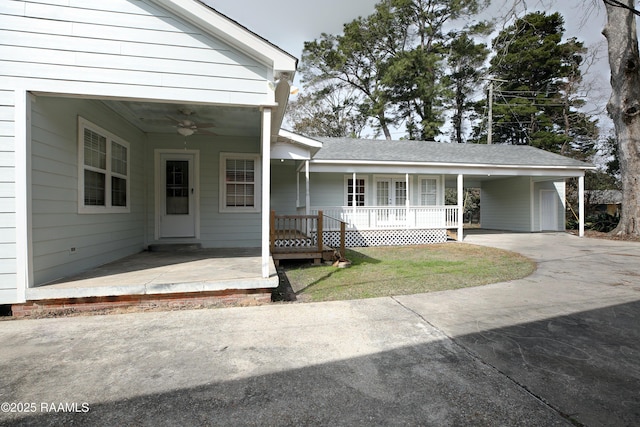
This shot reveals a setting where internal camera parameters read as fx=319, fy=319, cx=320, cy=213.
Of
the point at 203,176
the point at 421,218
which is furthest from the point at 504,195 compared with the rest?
the point at 203,176

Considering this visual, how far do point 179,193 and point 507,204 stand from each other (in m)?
16.9

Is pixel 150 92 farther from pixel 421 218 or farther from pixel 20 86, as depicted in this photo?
pixel 421 218

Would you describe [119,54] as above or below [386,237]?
above

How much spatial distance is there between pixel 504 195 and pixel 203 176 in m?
16.4

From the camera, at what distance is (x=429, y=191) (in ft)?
45.3

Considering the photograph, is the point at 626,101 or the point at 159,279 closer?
the point at 159,279

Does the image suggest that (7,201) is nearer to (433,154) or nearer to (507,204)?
(433,154)

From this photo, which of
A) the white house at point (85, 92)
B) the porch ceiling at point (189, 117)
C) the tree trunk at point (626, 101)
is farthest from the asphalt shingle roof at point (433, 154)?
the white house at point (85, 92)

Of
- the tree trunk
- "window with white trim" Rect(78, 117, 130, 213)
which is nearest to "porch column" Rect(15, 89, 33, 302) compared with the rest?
"window with white trim" Rect(78, 117, 130, 213)

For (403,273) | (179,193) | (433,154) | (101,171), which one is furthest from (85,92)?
(433,154)

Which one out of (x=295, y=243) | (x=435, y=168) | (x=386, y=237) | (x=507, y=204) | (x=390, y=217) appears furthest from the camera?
(x=507, y=204)

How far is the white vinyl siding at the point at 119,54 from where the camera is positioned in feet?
12.2

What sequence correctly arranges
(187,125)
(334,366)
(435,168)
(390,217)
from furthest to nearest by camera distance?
(435,168)
(390,217)
(187,125)
(334,366)

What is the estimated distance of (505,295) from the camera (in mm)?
4699
